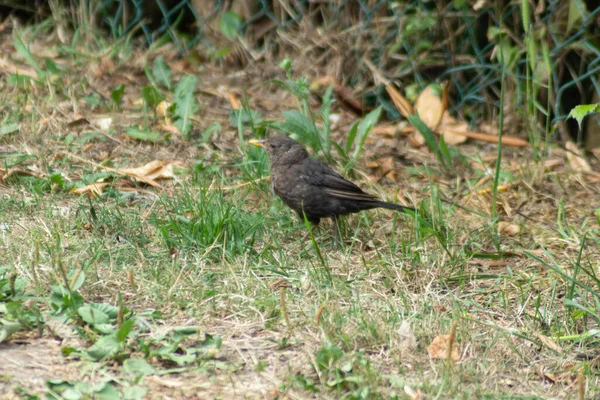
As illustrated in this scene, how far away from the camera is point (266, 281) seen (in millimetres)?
3840

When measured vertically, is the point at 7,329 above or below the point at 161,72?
above

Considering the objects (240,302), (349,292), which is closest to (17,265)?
(240,302)

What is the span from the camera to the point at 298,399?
114 inches

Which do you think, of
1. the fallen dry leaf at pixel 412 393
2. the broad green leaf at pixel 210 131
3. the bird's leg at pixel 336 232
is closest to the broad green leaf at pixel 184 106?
the broad green leaf at pixel 210 131

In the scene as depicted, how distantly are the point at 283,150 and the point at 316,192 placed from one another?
0.44 m

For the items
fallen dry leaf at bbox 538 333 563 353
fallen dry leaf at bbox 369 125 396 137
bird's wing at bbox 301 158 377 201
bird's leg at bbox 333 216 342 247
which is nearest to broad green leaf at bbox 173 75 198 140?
bird's wing at bbox 301 158 377 201

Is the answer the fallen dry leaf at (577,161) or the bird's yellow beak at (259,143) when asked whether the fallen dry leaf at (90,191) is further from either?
the fallen dry leaf at (577,161)

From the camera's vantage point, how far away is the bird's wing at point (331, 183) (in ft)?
15.3

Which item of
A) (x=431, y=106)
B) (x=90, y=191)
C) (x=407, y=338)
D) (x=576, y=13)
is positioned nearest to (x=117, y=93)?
(x=90, y=191)

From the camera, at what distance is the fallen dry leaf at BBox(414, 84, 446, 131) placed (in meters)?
6.21

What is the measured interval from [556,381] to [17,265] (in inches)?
88.1

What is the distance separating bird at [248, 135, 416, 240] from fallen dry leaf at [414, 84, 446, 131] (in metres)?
1.54

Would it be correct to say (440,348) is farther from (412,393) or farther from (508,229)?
(508,229)

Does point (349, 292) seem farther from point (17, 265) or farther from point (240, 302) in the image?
point (17, 265)
